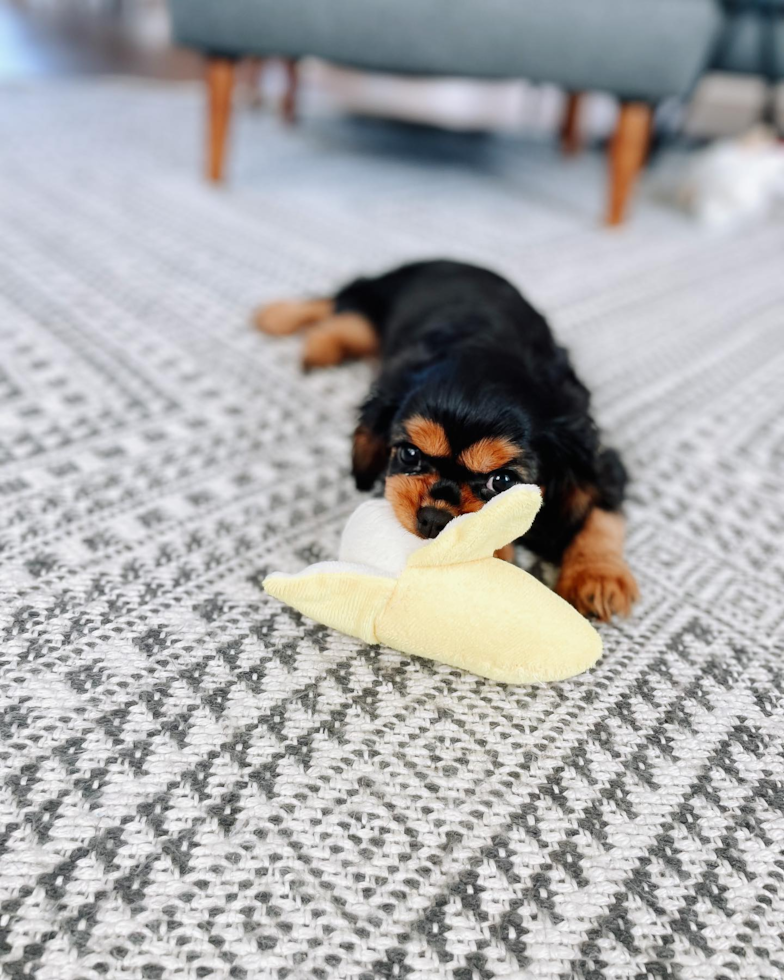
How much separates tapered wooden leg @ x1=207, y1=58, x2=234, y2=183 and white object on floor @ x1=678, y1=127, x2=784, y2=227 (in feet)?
5.92

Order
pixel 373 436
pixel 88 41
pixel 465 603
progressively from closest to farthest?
1. pixel 465 603
2. pixel 373 436
3. pixel 88 41

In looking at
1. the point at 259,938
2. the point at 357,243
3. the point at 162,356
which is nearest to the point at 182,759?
the point at 259,938

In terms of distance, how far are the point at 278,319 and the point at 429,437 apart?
89cm

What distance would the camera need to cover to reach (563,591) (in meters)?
1.07

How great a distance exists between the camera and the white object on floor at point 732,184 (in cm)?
326

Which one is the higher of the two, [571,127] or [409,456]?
[571,127]

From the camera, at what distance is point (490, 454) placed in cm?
105

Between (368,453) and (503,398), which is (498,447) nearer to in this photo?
(503,398)

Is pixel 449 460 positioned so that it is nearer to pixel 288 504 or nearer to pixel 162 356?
pixel 288 504

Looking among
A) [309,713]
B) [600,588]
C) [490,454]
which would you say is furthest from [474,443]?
[309,713]

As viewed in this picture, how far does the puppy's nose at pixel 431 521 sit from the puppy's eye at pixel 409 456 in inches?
5.1

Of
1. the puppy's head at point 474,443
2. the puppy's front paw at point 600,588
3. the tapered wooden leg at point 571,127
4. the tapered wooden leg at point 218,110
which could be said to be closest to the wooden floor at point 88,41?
the tapered wooden leg at point 218,110

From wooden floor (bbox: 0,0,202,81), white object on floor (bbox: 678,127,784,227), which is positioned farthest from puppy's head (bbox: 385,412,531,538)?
wooden floor (bbox: 0,0,202,81)

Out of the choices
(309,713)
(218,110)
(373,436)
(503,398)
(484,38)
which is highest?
(484,38)
